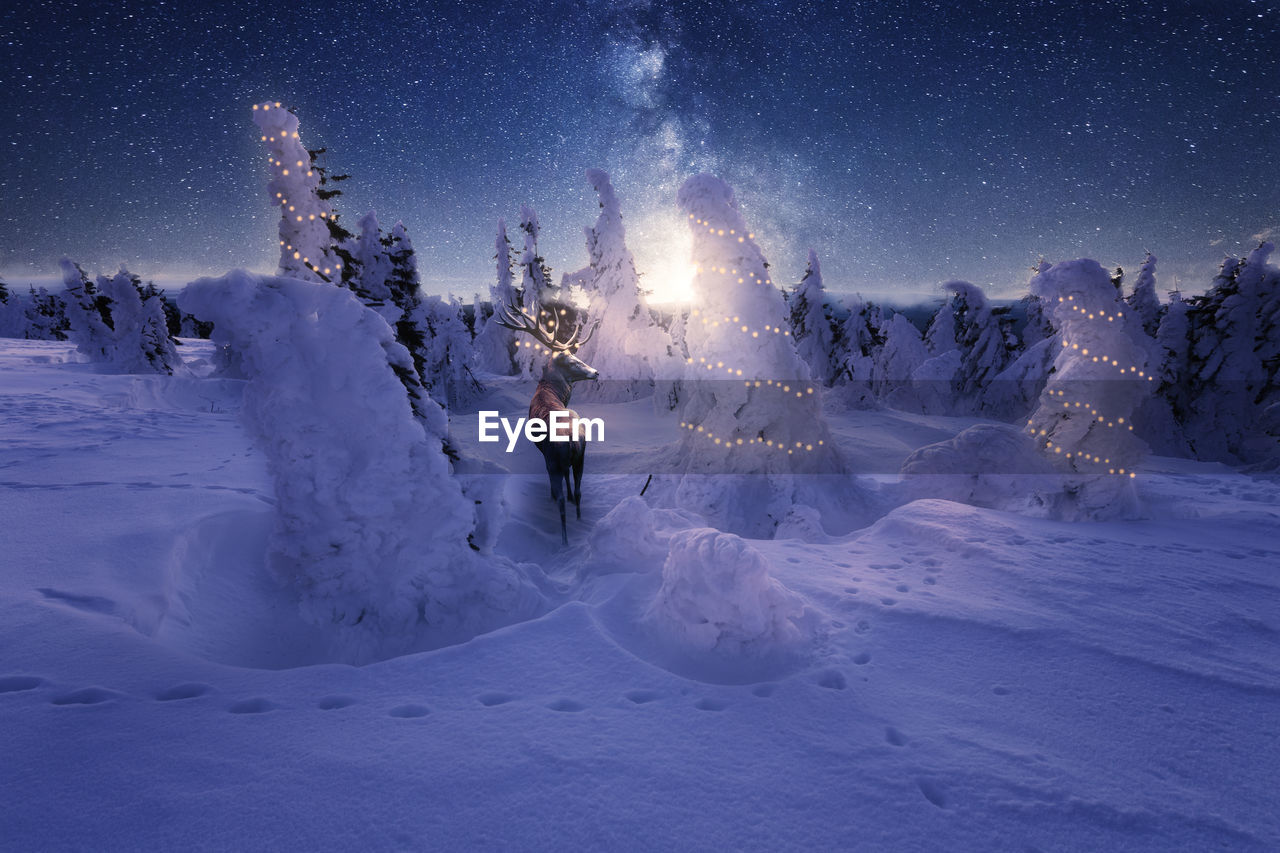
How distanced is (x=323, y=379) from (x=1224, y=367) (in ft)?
84.6

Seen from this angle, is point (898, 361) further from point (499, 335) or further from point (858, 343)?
point (499, 335)

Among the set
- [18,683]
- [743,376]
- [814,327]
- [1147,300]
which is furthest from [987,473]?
[1147,300]

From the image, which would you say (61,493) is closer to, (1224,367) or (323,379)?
(323,379)

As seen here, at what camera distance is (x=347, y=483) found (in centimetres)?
327

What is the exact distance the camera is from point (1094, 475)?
633 centimetres

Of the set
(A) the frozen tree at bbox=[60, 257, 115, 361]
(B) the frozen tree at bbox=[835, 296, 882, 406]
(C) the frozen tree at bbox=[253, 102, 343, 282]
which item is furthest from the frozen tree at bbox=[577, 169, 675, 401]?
(A) the frozen tree at bbox=[60, 257, 115, 361]

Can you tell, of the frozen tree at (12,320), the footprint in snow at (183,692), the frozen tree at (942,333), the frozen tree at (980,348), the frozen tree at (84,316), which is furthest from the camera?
the frozen tree at (12,320)

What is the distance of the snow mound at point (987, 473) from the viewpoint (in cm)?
691

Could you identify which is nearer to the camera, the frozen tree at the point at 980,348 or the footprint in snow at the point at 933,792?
the footprint in snow at the point at 933,792

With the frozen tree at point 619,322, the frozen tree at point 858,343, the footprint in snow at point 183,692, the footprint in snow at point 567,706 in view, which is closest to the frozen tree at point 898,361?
the frozen tree at point 858,343

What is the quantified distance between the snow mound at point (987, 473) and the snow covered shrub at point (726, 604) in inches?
234

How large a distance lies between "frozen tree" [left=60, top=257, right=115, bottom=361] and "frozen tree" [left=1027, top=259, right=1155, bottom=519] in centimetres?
3361

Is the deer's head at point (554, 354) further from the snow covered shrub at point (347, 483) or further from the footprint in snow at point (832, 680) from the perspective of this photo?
the footprint in snow at point (832, 680)

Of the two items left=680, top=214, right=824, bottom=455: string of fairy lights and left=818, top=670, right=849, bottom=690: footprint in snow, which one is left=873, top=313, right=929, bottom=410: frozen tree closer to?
left=680, top=214, right=824, bottom=455: string of fairy lights
